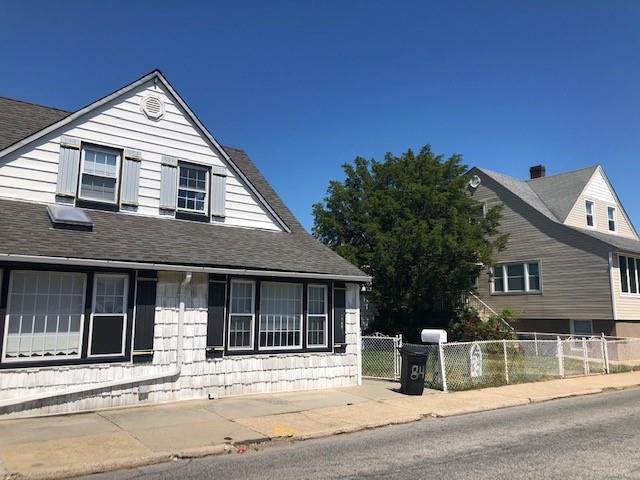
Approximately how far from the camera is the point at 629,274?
26406 mm

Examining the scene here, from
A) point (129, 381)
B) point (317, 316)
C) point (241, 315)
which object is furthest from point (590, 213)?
point (129, 381)

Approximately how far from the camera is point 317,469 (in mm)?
7016

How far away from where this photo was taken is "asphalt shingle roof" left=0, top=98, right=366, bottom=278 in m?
10.4

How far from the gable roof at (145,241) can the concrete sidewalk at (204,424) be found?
112 inches

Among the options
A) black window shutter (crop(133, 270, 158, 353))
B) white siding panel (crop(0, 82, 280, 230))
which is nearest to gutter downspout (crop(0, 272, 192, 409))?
black window shutter (crop(133, 270, 158, 353))

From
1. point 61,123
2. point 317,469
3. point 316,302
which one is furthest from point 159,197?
point 317,469

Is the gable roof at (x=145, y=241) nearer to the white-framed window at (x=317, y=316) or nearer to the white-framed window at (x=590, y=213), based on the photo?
the white-framed window at (x=317, y=316)

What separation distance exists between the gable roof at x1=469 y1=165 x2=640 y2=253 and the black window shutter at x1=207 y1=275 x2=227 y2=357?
2043 centimetres

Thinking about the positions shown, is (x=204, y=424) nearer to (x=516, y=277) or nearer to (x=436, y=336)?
(x=436, y=336)

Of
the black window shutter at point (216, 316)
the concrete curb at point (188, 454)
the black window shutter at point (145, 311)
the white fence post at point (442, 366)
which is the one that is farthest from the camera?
the white fence post at point (442, 366)

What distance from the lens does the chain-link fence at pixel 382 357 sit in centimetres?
1565

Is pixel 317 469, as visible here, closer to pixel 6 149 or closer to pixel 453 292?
pixel 6 149

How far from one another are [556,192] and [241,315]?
23.5 metres

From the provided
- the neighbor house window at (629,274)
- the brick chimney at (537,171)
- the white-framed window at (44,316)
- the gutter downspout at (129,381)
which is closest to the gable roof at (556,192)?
the neighbor house window at (629,274)
